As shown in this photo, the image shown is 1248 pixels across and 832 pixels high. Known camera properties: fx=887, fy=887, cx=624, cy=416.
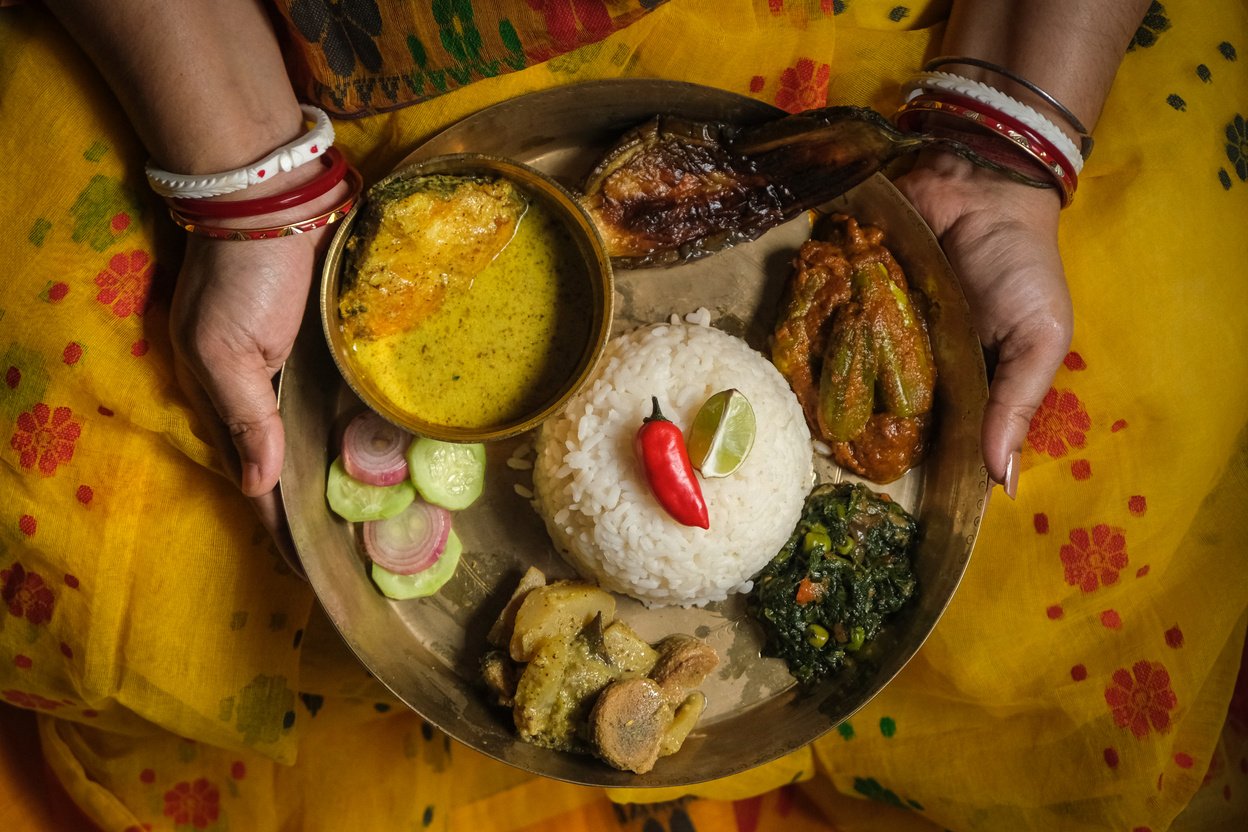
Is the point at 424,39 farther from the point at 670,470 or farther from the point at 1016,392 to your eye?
the point at 1016,392

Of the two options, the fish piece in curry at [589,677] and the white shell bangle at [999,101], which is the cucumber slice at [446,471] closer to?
the fish piece in curry at [589,677]

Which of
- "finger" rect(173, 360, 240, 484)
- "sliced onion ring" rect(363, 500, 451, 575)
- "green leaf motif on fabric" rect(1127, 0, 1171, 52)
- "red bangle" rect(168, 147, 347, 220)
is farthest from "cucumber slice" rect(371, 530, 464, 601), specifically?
"green leaf motif on fabric" rect(1127, 0, 1171, 52)

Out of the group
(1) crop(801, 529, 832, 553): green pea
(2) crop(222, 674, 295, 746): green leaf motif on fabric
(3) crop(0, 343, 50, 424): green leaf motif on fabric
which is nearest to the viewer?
(3) crop(0, 343, 50, 424): green leaf motif on fabric

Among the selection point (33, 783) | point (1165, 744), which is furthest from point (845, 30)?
point (33, 783)

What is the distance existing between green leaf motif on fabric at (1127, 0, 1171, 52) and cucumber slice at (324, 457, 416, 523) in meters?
2.86

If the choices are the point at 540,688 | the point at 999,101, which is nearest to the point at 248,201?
the point at 540,688

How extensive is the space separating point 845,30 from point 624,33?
2.62 feet

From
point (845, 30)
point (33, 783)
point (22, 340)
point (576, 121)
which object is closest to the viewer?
point (22, 340)

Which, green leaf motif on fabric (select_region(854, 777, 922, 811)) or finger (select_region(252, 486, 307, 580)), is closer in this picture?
finger (select_region(252, 486, 307, 580))

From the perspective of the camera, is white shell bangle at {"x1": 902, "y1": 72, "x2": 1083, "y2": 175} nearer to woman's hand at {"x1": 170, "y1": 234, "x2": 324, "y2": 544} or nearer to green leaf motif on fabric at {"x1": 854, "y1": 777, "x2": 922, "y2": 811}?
woman's hand at {"x1": 170, "y1": 234, "x2": 324, "y2": 544}

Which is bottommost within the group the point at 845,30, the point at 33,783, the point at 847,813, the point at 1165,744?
the point at 847,813

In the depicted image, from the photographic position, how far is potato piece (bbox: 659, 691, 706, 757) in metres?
2.59

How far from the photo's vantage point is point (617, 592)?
2.82 metres

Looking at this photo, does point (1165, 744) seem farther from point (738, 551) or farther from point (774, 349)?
point (774, 349)
